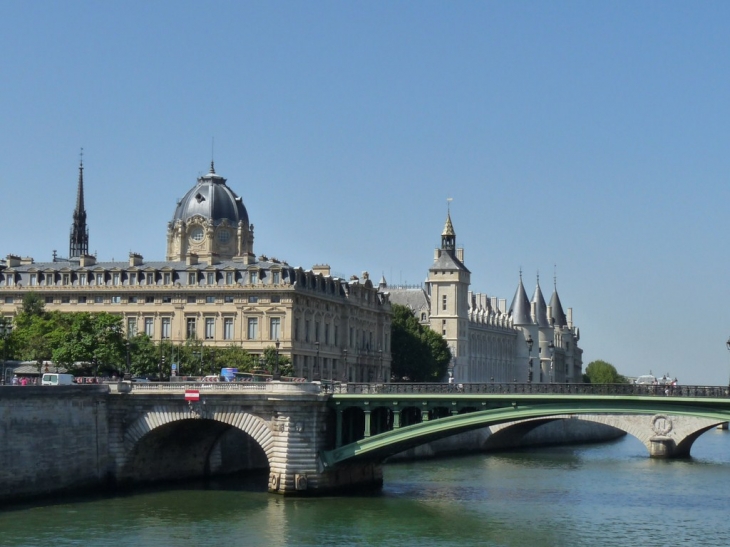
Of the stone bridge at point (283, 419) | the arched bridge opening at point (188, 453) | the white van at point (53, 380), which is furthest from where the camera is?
the arched bridge opening at point (188, 453)

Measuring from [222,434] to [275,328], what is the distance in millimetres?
30291

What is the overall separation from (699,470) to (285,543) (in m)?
37.3

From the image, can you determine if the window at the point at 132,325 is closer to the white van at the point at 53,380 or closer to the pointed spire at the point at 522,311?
the white van at the point at 53,380

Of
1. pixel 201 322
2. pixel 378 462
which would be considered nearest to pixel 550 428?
pixel 201 322

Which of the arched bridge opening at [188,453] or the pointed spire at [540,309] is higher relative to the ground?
the pointed spire at [540,309]

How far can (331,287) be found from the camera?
109000 mm

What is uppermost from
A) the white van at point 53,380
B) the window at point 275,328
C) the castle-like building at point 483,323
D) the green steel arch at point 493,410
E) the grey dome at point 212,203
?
the grey dome at point 212,203

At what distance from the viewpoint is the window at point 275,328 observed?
3910 inches

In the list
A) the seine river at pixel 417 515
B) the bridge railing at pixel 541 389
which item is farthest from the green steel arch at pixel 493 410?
the seine river at pixel 417 515

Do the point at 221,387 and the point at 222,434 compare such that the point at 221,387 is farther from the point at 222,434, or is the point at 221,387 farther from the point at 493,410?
the point at 493,410

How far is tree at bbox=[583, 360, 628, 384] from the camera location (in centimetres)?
18288

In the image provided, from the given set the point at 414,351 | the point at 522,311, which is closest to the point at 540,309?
the point at 522,311

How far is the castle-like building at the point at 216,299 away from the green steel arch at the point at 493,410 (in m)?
38.6

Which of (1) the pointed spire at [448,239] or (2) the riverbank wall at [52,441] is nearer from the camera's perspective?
(2) the riverbank wall at [52,441]
